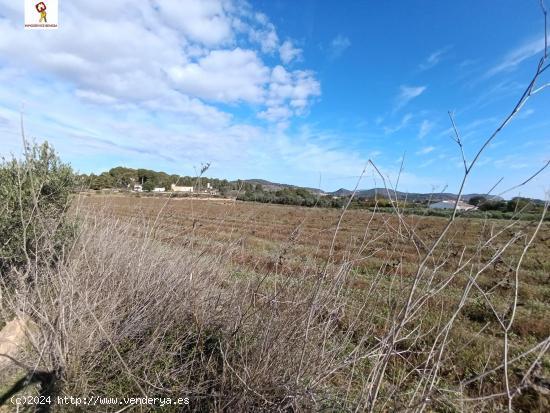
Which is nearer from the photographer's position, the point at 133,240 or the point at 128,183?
the point at 133,240

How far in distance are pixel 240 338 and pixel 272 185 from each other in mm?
1981

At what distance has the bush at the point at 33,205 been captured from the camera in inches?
182

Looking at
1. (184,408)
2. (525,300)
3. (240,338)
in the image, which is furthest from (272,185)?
(525,300)

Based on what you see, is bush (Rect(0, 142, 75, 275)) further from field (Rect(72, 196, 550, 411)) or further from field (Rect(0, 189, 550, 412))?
field (Rect(0, 189, 550, 412))

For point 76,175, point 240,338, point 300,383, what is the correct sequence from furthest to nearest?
point 76,175 < point 240,338 < point 300,383

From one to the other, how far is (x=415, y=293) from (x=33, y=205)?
218 inches

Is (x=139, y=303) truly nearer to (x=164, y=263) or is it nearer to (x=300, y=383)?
(x=164, y=263)

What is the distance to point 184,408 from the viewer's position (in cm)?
253

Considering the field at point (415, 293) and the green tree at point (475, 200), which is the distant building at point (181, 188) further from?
the green tree at point (475, 200)

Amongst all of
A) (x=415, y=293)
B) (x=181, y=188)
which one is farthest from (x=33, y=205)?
(x=415, y=293)

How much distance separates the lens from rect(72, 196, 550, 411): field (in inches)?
64.8

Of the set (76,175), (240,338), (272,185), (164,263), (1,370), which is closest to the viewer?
(240,338)

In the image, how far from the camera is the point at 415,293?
3.29 metres

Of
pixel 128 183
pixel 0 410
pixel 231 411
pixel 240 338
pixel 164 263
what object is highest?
pixel 128 183
